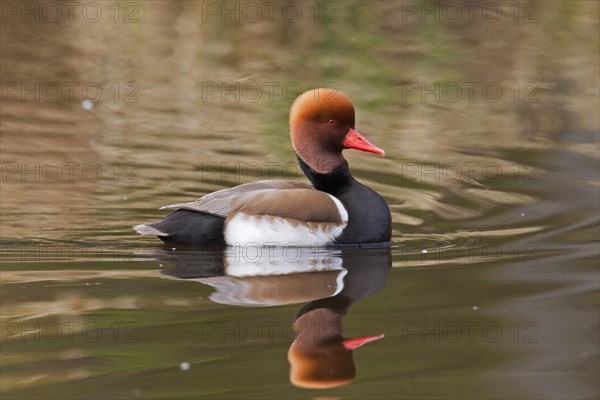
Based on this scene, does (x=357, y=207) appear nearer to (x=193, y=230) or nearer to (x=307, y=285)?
(x=193, y=230)

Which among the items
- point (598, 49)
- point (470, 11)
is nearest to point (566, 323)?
point (598, 49)

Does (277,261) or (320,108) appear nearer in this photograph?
(277,261)

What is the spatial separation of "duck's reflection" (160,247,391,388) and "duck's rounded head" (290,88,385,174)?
2.32 ft

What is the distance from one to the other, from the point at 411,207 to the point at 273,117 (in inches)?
124

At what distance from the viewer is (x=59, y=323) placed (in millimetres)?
5766


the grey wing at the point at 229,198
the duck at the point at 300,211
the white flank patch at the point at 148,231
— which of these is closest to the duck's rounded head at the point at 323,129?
the duck at the point at 300,211

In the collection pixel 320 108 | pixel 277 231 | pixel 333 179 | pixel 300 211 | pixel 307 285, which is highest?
pixel 320 108

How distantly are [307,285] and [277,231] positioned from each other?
0.96 m

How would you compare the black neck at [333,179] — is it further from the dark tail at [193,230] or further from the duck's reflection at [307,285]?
the dark tail at [193,230]

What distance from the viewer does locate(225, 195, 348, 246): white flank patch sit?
7480 millimetres

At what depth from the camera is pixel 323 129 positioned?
7.76 meters

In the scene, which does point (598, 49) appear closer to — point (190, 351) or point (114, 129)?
point (114, 129)

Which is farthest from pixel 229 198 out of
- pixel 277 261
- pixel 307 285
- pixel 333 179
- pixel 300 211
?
pixel 307 285

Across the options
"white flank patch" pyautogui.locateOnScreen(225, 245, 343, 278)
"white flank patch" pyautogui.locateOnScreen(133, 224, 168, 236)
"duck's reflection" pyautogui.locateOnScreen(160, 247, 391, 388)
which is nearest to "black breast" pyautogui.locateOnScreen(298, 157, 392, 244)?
"duck's reflection" pyautogui.locateOnScreen(160, 247, 391, 388)
